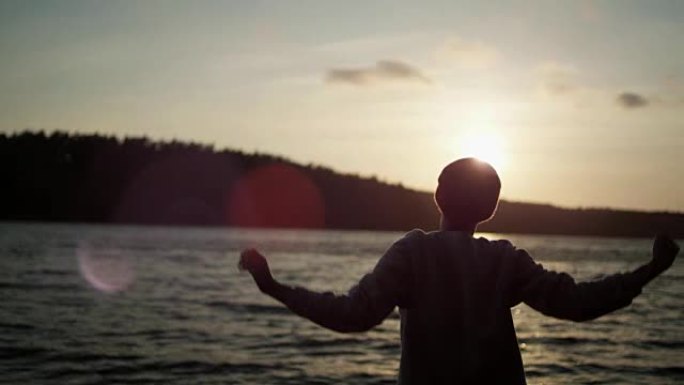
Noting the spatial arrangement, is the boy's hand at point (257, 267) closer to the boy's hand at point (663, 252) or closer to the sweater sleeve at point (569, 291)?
the sweater sleeve at point (569, 291)

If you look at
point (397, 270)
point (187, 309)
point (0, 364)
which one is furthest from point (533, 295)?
point (187, 309)

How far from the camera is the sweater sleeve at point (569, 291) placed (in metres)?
3.41

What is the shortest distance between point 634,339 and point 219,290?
2045 cm

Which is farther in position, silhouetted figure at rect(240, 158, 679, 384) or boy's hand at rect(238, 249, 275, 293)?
silhouetted figure at rect(240, 158, 679, 384)

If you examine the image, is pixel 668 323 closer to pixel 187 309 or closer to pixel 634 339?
pixel 634 339

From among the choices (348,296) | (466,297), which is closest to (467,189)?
→ (466,297)

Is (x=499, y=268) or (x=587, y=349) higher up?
(x=499, y=268)

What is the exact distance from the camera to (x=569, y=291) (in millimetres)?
3445

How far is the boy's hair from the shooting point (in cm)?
361

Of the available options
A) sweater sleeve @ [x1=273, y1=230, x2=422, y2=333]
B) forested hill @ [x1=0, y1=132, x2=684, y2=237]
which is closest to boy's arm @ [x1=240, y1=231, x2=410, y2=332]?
sweater sleeve @ [x1=273, y1=230, x2=422, y2=333]

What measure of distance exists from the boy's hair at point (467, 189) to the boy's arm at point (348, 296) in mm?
397

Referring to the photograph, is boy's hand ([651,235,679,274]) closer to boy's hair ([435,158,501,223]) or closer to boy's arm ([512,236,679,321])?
boy's arm ([512,236,679,321])

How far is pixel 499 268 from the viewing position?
11.5 feet

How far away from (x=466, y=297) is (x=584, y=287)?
491 millimetres
